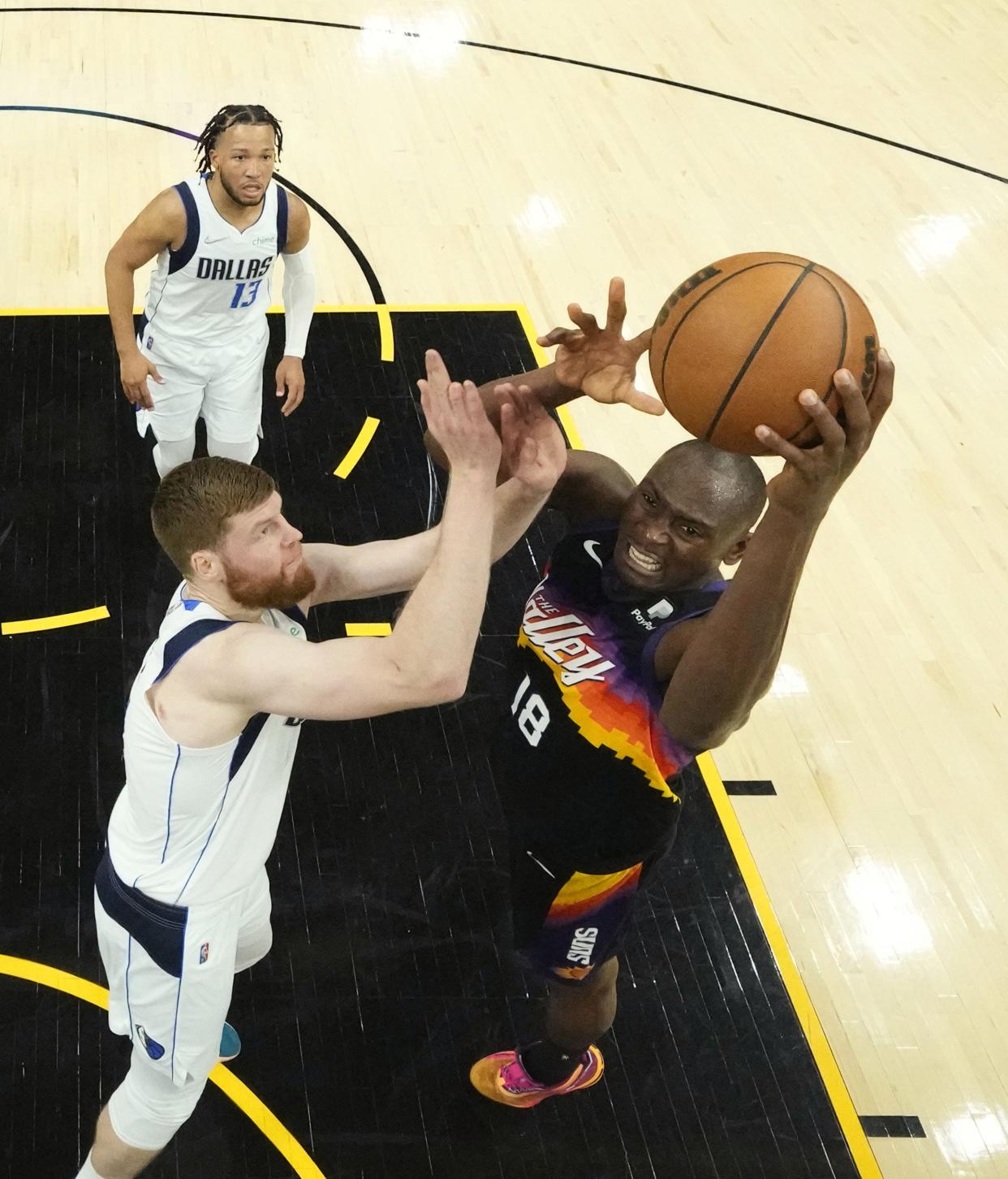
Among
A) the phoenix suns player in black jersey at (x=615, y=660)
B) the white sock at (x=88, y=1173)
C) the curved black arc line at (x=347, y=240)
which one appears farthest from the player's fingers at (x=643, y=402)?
the curved black arc line at (x=347, y=240)

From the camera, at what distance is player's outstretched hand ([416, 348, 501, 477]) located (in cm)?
249

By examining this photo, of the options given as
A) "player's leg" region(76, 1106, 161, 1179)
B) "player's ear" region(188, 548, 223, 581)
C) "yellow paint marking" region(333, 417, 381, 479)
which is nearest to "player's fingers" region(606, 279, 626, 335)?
"player's ear" region(188, 548, 223, 581)

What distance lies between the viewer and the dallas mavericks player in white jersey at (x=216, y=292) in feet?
15.8

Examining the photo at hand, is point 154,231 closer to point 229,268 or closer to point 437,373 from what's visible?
point 229,268

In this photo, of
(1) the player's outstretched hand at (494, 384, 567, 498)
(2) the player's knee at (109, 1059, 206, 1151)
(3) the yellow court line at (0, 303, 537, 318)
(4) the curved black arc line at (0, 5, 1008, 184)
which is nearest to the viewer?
(1) the player's outstretched hand at (494, 384, 567, 498)

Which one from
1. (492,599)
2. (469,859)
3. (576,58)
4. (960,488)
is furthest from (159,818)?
(576,58)

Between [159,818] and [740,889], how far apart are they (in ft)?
7.82

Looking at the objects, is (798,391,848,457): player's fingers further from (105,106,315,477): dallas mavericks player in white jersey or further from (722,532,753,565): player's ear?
(105,106,315,477): dallas mavericks player in white jersey

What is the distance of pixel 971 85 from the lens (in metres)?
10.5

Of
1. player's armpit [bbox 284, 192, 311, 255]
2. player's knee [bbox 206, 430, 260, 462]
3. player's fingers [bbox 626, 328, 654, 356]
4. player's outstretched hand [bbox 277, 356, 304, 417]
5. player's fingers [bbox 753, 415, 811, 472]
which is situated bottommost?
player's knee [bbox 206, 430, 260, 462]

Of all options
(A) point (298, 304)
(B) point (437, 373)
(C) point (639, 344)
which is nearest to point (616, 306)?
(C) point (639, 344)

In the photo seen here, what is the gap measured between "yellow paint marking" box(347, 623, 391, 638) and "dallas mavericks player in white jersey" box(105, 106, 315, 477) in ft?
3.01

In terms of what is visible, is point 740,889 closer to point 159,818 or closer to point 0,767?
point 159,818

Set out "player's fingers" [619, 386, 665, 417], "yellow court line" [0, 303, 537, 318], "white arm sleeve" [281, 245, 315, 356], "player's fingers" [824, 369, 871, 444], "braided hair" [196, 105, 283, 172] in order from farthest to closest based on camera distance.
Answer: "yellow court line" [0, 303, 537, 318] → "white arm sleeve" [281, 245, 315, 356] → "braided hair" [196, 105, 283, 172] → "player's fingers" [619, 386, 665, 417] → "player's fingers" [824, 369, 871, 444]
